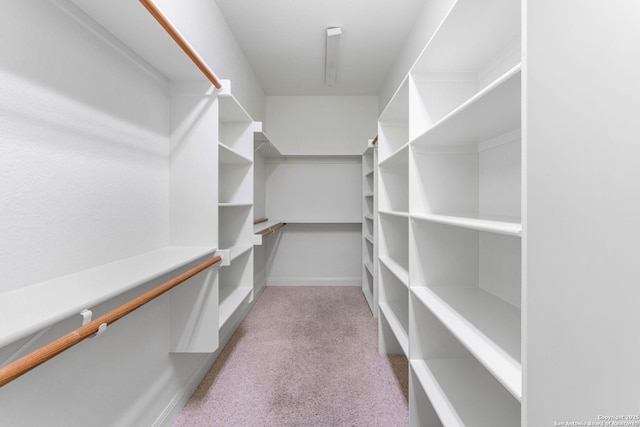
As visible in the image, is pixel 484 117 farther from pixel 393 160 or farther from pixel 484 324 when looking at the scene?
pixel 393 160

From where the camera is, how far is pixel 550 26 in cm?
56

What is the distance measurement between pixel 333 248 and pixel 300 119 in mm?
1813

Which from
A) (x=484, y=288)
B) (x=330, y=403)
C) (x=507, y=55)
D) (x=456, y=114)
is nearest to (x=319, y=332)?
(x=330, y=403)

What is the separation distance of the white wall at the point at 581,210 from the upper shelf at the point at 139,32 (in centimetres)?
111

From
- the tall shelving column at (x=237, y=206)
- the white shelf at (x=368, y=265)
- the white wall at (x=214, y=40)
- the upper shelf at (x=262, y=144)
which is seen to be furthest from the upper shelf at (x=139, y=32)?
the white shelf at (x=368, y=265)

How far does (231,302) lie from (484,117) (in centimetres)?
166

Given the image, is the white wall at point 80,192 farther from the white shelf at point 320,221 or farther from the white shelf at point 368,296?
the white shelf at point 320,221

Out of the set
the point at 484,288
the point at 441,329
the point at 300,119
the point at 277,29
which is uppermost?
the point at 277,29

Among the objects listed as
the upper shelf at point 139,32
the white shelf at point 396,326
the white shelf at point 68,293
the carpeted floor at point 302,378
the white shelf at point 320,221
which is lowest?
the carpeted floor at point 302,378

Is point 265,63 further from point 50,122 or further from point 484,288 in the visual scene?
point 484,288

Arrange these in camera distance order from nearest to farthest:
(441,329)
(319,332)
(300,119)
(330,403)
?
(441,329) < (330,403) < (319,332) < (300,119)

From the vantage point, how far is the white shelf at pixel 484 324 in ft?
2.33

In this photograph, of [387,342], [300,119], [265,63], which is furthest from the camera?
[300,119]

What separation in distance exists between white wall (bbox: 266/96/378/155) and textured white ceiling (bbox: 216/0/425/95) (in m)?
0.32
